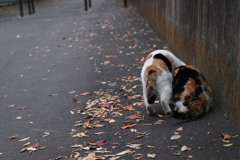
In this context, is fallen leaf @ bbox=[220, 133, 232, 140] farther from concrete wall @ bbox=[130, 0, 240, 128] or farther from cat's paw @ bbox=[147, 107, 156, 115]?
cat's paw @ bbox=[147, 107, 156, 115]

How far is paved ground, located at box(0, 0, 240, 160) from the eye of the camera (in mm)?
5519

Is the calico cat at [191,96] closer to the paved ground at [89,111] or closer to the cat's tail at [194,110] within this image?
the cat's tail at [194,110]

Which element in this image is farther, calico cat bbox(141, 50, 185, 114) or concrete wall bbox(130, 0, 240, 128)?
calico cat bbox(141, 50, 185, 114)

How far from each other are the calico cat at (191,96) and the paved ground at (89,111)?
0.14 meters

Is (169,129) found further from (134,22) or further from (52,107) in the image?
(134,22)

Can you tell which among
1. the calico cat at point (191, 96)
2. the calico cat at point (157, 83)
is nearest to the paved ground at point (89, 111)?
the calico cat at point (191, 96)

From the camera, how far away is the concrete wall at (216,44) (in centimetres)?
554

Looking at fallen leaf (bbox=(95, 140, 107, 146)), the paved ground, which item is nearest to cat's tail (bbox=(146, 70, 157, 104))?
the paved ground

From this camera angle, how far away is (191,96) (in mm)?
6156

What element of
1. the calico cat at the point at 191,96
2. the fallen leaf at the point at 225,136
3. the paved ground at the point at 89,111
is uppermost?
the calico cat at the point at 191,96

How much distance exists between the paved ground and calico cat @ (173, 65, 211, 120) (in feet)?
0.46

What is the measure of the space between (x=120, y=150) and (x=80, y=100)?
2.67m

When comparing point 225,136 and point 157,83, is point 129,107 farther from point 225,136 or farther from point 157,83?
point 225,136

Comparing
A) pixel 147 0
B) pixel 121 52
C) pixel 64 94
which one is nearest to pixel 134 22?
pixel 147 0
